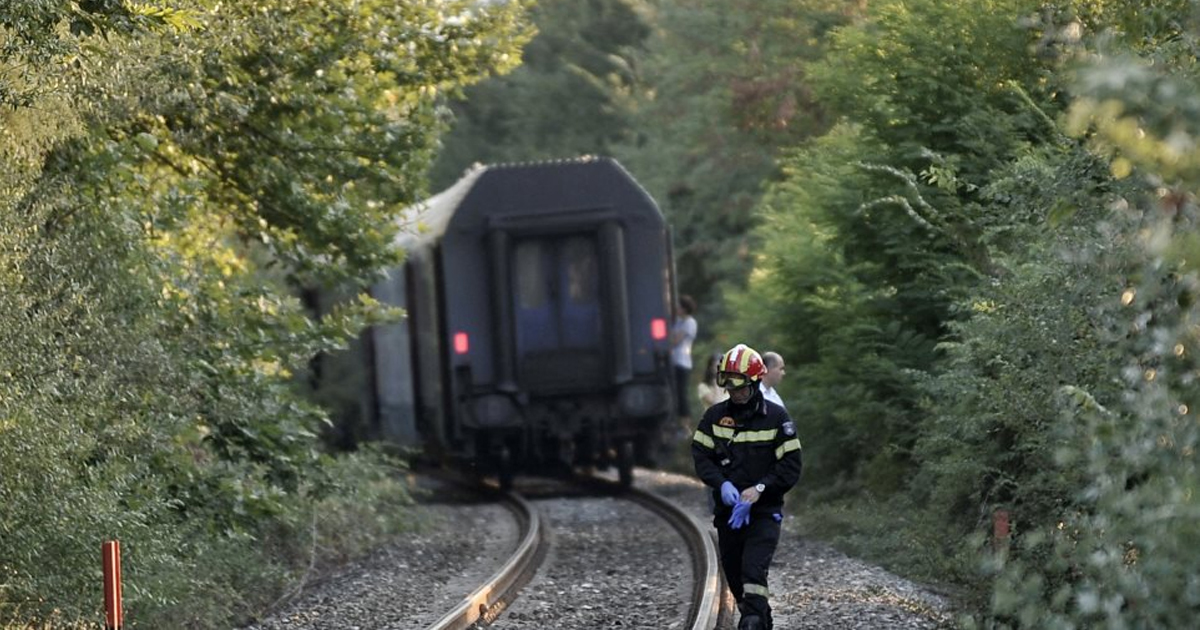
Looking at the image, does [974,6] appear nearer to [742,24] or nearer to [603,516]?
[603,516]

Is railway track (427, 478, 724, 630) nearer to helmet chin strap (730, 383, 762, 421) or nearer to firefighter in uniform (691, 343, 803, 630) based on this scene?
firefighter in uniform (691, 343, 803, 630)

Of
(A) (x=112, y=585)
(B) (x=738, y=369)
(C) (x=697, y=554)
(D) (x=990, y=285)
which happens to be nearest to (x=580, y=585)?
(C) (x=697, y=554)

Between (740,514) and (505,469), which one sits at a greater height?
(740,514)

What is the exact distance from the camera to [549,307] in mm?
22062

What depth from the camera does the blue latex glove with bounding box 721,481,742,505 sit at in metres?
9.85

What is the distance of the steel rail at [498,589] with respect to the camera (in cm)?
1241

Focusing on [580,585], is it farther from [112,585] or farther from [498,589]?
[112,585]

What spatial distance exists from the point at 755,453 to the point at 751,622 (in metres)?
0.89

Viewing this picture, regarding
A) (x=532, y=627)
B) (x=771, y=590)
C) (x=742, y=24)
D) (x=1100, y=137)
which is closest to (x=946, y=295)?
(x=771, y=590)

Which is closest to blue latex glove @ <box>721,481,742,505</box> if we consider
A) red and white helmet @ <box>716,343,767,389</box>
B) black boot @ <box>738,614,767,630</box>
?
red and white helmet @ <box>716,343,767,389</box>

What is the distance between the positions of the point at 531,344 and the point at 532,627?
9557mm

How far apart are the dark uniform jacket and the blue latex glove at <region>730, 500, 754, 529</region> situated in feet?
0.26

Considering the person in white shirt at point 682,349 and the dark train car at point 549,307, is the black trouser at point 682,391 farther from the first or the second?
the dark train car at point 549,307

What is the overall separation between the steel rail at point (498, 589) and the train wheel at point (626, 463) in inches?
152
